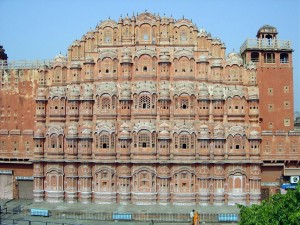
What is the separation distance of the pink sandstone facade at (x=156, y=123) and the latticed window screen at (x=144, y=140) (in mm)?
120

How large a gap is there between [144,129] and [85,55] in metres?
12.8

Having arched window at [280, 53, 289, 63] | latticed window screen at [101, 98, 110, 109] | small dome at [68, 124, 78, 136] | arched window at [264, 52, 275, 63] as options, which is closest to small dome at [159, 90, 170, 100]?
latticed window screen at [101, 98, 110, 109]

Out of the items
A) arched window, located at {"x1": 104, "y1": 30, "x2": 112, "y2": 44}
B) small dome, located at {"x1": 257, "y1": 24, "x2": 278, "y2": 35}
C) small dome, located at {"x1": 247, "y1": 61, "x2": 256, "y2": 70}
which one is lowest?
small dome, located at {"x1": 247, "y1": 61, "x2": 256, "y2": 70}

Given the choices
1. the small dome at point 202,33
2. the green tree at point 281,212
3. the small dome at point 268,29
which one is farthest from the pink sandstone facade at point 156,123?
the green tree at point 281,212

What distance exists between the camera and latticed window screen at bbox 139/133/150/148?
45750 mm

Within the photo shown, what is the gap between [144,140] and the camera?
150 ft

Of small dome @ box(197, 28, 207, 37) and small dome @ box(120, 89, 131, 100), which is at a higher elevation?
small dome @ box(197, 28, 207, 37)

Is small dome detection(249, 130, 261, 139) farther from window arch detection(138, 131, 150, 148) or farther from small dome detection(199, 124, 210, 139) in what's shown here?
window arch detection(138, 131, 150, 148)

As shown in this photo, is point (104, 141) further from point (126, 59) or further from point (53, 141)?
point (126, 59)

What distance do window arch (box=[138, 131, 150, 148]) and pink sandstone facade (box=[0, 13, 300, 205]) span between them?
4.7 inches

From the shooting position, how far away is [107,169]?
152 ft

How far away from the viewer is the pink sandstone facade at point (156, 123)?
4562cm

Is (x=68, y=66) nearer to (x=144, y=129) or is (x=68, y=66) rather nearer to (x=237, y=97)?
(x=144, y=129)

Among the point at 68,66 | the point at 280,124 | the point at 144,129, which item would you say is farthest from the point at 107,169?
the point at 280,124
